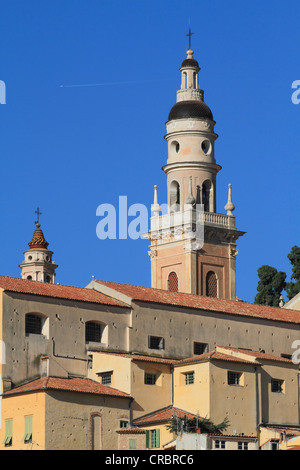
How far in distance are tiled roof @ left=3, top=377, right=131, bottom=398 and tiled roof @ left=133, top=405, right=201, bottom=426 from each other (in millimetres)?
1401

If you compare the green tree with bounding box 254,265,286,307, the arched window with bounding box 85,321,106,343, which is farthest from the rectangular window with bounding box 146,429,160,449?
the green tree with bounding box 254,265,286,307

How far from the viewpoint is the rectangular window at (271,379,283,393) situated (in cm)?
7269

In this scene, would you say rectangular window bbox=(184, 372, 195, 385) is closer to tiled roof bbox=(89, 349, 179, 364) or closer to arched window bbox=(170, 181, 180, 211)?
tiled roof bbox=(89, 349, 179, 364)

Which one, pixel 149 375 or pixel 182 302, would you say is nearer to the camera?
pixel 149 375

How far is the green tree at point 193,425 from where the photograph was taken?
65.8 meters

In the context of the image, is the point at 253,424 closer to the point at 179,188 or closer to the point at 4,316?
the point at 4,316

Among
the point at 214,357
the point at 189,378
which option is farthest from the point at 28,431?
the point at 214,357

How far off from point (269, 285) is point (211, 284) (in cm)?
1154

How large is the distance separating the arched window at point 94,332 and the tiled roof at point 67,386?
3160mm

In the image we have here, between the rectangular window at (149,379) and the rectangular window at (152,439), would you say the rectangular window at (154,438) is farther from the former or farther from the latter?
the rectangular window at (149,379)

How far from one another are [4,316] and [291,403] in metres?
16.0

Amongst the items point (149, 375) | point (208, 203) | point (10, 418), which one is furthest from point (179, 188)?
point (10, 418)

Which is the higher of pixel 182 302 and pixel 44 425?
pixel 182 302
